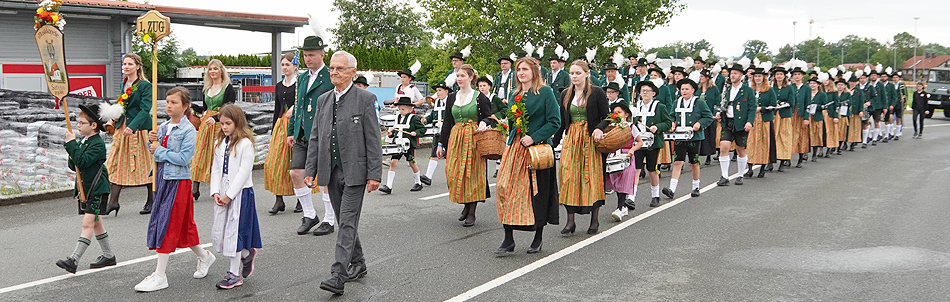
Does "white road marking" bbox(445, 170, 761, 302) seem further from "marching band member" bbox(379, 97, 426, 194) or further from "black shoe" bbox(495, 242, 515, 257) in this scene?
"marching band member" bbox(379, 97, 426, 194)

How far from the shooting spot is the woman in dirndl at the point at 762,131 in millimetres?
13383

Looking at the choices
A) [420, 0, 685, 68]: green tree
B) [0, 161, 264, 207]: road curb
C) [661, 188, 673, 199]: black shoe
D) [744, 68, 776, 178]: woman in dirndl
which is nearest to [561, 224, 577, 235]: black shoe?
[661, 188, 673, 199]: black shoe

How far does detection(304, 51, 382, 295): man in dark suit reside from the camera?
582cm

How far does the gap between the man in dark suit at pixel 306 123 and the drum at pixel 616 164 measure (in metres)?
2.87

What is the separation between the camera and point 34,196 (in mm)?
9906

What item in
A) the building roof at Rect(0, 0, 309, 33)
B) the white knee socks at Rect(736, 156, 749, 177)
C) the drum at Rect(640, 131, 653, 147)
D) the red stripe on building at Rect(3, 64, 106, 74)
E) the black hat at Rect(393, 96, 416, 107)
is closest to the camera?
the drum at Rect(640, 131, 653, 147)

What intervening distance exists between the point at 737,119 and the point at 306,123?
7.22 meters

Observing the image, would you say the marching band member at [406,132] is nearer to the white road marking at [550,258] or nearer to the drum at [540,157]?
the white road marking at [550,258]

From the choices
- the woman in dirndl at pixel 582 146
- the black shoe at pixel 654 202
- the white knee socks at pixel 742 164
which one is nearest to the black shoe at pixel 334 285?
the woman in dirndl at pixel 582 146

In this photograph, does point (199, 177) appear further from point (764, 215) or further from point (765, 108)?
point (765, 108)

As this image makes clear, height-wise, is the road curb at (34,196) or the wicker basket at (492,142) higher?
the wicker basket at (492,142)

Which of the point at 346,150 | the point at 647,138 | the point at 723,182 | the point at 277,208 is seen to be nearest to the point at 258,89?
the point at 723,182

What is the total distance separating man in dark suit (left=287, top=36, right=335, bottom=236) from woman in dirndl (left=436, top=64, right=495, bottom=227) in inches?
54.3

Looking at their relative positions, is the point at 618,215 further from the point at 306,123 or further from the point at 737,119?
the point at 737,119
